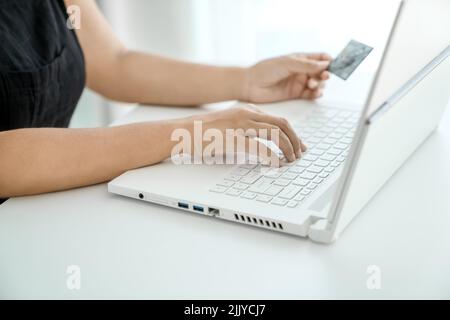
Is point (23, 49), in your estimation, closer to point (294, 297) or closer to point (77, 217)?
point (77, 217)

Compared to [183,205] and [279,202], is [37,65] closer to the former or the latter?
[183,205]

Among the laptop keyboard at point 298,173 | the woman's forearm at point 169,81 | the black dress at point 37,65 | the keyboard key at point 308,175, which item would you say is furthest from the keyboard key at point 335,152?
the black dress at point 37,65

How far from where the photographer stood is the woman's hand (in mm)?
1368

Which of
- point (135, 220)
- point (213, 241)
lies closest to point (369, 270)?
point (213, 241)

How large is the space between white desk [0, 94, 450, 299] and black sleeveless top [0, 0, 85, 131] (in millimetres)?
244

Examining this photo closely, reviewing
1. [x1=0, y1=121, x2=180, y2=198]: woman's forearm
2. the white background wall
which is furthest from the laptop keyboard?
the white background wall

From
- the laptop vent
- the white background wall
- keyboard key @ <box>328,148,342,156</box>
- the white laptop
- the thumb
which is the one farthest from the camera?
the white background wall

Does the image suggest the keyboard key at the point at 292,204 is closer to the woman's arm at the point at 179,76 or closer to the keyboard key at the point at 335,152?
the keyboard key at the point at 335,152

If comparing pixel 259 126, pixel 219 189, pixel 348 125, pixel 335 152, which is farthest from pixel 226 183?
pixel 348 125

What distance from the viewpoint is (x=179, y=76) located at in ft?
4.70

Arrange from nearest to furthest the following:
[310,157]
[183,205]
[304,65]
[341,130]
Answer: [183,205], [310,157], [341,130], [304,65]

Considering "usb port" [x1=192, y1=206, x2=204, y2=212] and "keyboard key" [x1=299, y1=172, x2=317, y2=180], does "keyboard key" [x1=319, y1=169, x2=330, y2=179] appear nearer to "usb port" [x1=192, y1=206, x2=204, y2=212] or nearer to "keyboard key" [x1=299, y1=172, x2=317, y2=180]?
"keyboard key" [x1=299, y1=172, x2=317, y2=180]

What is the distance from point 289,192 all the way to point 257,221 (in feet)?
0.26

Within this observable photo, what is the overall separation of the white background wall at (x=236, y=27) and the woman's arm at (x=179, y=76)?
2.10 ft
